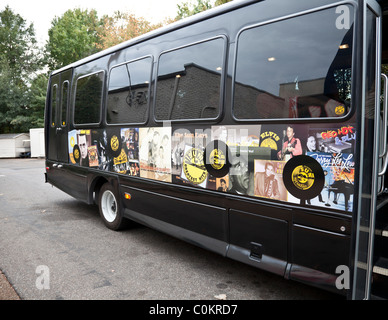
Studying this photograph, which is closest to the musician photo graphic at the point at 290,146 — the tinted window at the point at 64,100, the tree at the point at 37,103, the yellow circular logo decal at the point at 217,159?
the yellow circular logo decal at the point at 217,159

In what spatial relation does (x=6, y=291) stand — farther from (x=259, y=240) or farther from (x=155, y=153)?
(x=259, y=240)

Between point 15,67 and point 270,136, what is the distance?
1399 inches

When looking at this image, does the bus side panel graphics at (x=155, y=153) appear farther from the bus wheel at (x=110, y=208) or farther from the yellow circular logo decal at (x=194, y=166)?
the bus wheel at (x=110, y=208)

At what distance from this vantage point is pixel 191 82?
3.79 m

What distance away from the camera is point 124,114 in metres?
4.98

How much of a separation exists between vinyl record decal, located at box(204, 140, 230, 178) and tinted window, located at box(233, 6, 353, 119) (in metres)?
0.39

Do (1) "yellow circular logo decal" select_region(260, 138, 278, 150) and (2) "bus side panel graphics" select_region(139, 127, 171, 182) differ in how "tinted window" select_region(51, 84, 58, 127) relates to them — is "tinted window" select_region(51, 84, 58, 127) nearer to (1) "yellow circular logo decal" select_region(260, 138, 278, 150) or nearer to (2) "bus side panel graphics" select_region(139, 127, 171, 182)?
(2) "bus side panel graphics" select_region(139, 127, 171, 182)

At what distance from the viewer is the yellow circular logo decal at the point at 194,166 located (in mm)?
3656

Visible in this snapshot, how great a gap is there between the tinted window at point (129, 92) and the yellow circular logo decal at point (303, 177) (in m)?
2.45

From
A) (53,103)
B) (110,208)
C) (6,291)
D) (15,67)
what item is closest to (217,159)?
(6,291)

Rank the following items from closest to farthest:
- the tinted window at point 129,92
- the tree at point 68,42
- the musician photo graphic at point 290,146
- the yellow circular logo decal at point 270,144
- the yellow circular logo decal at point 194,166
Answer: the musician photo graphic at point 290,146, the yellow circular logo decal at point 270,144, the yellow circular logo decal at point 194,166, the tinted window at point 129,92, the tree at point 68,42

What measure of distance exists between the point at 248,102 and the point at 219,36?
880 mm

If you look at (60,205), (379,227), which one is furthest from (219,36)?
(60,205)

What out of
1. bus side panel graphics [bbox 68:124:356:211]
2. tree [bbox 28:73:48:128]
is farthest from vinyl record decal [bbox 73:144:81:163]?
tree [bbox 28:73:48:128]
